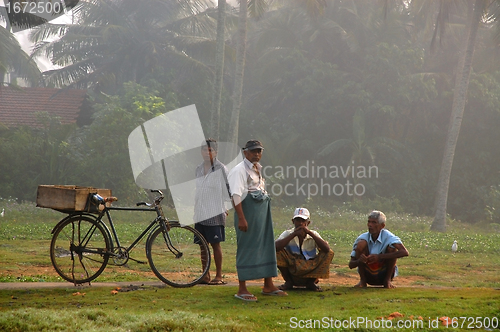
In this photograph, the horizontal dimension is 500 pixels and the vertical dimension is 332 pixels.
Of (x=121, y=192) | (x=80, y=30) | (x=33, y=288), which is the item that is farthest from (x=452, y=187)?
(x=33, y=288)

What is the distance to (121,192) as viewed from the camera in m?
20.1

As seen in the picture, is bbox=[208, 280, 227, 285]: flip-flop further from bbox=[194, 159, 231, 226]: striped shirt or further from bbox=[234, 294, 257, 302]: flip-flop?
bbox=[234, 294, 257, 302]: flip-flop

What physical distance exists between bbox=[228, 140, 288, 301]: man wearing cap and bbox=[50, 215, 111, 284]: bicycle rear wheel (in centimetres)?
173

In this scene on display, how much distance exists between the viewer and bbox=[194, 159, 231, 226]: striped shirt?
23.0ft

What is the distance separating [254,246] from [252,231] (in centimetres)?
17

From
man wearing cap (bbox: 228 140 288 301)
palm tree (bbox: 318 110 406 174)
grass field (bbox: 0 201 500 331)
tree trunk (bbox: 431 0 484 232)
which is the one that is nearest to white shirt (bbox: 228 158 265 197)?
man wearing cap (bbox: 228 140 288 301)

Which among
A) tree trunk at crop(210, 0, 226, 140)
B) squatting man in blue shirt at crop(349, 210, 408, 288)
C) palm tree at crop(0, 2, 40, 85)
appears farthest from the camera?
palm tree at crop(0, 2, 40, 85)

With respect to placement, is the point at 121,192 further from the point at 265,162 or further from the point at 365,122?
the point at 365,122

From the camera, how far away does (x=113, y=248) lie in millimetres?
6527

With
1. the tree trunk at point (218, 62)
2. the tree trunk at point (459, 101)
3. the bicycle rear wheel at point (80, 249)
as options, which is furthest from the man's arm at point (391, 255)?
the tree trunk at point (459, 101)

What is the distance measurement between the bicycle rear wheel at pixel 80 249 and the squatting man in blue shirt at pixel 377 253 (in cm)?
307

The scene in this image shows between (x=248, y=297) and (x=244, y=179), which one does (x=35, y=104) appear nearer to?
(x=244, y=179)

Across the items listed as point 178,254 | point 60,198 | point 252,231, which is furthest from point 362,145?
point 60,198

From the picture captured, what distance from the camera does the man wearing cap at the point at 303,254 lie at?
6.32 m
